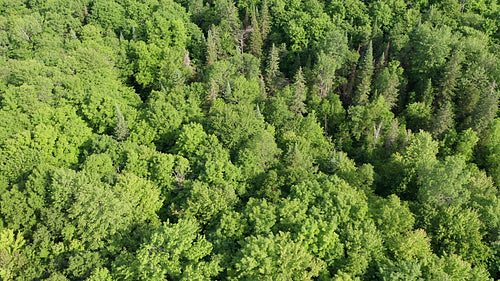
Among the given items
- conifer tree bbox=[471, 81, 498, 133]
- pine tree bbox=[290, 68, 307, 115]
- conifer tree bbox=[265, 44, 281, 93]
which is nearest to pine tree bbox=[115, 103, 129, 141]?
pine tree bbox=[290, 68, 307, 115]

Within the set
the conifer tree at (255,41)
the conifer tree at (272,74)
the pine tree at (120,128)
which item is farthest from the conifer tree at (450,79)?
the pine tree at (120,128)

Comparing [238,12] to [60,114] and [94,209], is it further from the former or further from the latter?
[94,209]

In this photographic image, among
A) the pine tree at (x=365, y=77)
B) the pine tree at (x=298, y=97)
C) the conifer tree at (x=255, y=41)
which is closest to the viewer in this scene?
the pine tree at (x=298, y=97)

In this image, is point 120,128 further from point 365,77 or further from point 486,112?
point 486,112

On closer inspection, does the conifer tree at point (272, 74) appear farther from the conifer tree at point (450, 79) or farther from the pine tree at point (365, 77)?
the conifer tree at point (450, 79)

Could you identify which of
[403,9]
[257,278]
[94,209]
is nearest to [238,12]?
[403,9]

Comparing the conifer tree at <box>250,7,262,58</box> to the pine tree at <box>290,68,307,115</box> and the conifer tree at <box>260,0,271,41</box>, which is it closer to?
the conifer tree at <box>260,0,271,41</box>
